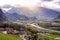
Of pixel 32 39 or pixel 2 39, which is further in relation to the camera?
pixel 32 39

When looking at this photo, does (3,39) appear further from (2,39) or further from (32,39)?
(32,39)

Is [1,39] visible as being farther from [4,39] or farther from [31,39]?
[31,39]

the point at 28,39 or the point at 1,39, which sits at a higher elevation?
the point at 1,39

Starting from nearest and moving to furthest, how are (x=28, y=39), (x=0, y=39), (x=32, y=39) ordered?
(x=0, y=39) → (x=32, y=39) → (x=28, y=39)

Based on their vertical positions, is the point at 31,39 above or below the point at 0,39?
below

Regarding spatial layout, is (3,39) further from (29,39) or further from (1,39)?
(29,39)

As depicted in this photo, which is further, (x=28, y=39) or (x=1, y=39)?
(x=28, y=39)

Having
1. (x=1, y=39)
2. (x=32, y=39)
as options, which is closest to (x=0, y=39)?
(x=1, y=39)

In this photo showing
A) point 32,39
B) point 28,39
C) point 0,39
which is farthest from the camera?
point 28,39

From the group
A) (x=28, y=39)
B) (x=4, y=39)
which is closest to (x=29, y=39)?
(x=28, y=39)
